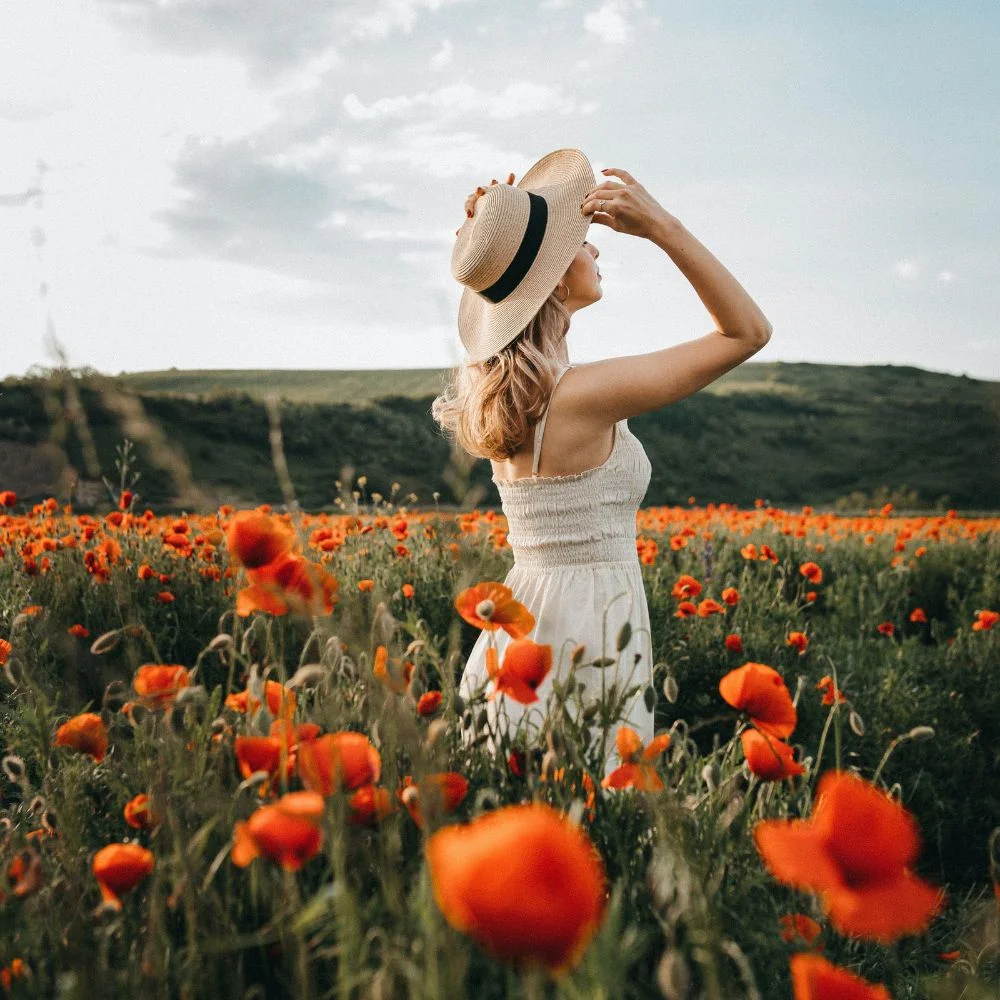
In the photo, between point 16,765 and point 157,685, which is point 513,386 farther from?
point 16,765

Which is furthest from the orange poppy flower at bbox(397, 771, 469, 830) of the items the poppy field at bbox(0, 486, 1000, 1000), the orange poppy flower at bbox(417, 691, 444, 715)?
the orange poppy flower at bbox(417, 691, 444, 715)

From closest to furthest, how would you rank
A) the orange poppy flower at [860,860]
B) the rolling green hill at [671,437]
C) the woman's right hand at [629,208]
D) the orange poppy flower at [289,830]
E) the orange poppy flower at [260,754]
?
the orange poppy flower at [860,860] → the orange poppy flower at [289,830] → the orange poppy flower at [260,754] → the woman's right hand at [629,208] → the rolling green hill at [671,437]

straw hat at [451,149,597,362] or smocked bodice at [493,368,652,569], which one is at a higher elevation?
straw hat at [451,149,597,362]

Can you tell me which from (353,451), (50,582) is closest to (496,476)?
(50,582)

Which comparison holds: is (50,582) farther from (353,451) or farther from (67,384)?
(353,451)

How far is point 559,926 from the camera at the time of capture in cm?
61

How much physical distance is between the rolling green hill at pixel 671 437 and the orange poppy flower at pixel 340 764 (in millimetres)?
10414

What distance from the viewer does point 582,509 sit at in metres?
2.42

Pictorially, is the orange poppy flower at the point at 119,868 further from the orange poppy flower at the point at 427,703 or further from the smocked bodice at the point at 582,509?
the smocked bodice at the point at 582,509

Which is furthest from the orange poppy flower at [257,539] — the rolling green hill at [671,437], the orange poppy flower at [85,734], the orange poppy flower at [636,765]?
the rolling green hill at [671,437]

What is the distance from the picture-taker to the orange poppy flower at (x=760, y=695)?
1245 mm

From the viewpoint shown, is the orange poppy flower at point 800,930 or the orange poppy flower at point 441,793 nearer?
the orange poppy flower at point 441,793

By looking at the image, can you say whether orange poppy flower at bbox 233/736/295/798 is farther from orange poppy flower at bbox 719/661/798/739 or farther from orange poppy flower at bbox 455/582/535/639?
orange poppy flower at bbox 719/661/798/739

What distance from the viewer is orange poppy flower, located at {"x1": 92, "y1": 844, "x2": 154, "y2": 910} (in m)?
1.00
